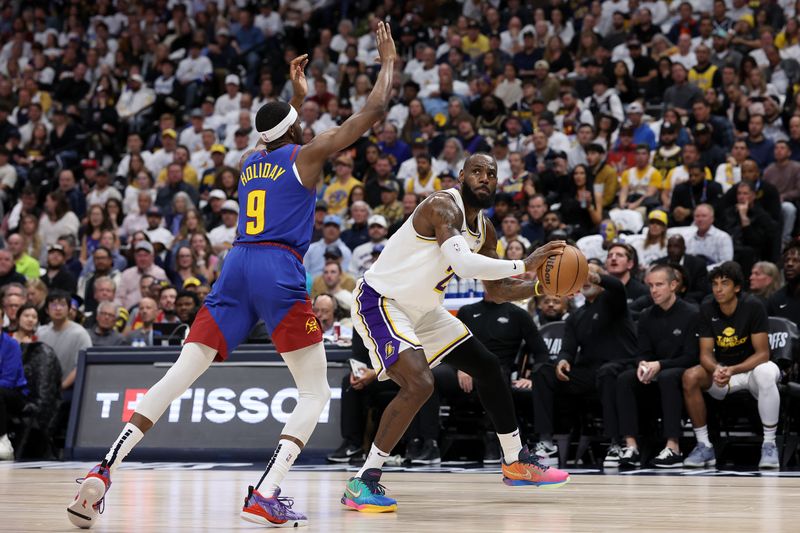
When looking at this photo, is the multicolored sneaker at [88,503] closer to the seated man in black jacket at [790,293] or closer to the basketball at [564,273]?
the basketball at [564,273]

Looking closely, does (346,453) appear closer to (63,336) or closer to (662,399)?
(662,399)

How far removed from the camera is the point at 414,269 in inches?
266

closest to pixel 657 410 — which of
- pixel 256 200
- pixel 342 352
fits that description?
pixel 342 352

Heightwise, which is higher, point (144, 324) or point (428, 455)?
point (144, 324)

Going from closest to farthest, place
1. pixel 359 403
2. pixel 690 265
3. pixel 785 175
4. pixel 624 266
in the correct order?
pixel 359 403
pixel 624 266
pixel 690 265
pixel 785 175

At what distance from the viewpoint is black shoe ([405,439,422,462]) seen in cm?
1020

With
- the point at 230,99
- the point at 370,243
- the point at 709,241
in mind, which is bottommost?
the point at 709,241

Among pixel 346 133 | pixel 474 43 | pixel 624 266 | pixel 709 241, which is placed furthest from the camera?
pixel 474 43

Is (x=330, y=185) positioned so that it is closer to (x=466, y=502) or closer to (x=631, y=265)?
(x=631, y=265)

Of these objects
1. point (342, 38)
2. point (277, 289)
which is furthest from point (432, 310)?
point (342, 38)

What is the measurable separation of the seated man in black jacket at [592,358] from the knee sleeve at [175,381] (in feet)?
15.8

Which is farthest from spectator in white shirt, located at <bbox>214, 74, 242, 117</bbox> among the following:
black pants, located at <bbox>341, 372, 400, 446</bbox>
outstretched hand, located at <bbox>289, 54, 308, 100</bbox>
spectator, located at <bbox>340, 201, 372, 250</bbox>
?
outstretched hand, located at <bbox>289, 54, 308, 100</bbox>

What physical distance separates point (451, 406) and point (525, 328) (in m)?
1.02

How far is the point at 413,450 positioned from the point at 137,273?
6.18 m
